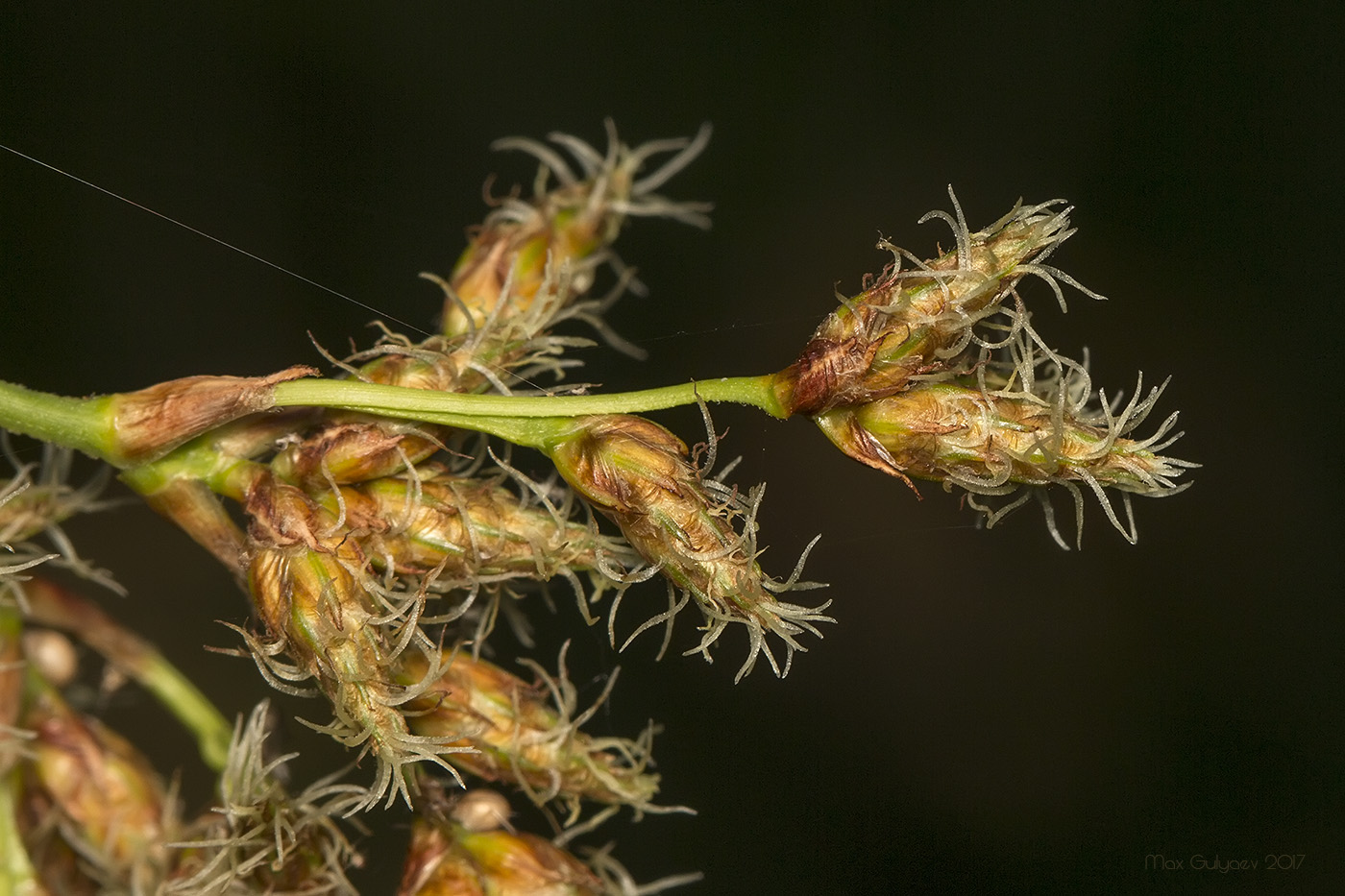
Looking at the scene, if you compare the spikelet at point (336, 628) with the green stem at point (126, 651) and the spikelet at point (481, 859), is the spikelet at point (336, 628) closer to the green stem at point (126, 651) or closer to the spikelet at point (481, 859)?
the spikelet at point (481, 859)

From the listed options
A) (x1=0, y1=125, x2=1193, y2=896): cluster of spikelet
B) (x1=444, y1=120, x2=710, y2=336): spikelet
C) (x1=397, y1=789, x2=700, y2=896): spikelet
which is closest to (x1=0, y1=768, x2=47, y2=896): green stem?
(x1=0, y1=125, x2=1193, y2=896): cluster of spikelet

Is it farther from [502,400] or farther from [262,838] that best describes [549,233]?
[262,838]

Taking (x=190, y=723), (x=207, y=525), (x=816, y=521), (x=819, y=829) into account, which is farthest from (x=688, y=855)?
(x=207, y=525)

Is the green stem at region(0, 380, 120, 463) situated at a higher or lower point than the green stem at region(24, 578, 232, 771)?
higher

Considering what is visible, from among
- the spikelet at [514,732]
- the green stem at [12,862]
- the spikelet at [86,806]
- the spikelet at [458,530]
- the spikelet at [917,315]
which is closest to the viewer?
the spikelet at [917,315]

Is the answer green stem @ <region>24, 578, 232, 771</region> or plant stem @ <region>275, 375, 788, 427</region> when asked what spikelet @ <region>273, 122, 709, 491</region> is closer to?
plant stem @ <region>275, 375, 788, 427</region>

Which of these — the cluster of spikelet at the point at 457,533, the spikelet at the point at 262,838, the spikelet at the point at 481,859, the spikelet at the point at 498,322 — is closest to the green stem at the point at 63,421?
the cluster of spikelet at the point at 457,533

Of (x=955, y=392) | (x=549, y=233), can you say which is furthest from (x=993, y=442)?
(x=549, y=233)

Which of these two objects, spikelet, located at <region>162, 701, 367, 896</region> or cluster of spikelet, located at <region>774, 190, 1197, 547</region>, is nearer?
cluster of spikelet, located at <region>774, 190, 1197, 547</region>
